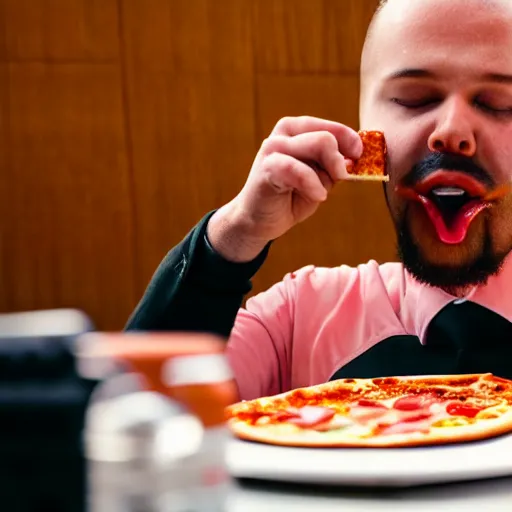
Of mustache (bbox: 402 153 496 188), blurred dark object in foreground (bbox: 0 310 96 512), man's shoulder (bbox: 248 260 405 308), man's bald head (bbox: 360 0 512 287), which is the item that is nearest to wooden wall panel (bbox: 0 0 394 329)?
man's shoulder (bbox: 248 260 405 308)

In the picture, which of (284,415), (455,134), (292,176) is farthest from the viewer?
(455,134)

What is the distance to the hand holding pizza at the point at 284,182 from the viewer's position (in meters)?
0.95

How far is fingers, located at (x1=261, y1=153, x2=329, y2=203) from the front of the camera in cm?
94

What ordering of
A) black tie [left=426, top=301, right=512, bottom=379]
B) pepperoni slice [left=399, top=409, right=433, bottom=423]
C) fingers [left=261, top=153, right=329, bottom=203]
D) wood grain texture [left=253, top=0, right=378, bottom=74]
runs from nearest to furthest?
pepperoni slice [left=399, top=409, right=433, bottom=423], fingers [left=261, top=153, right=329, bottom=203], black tie [left=426, top=301, right=512, bottom=379], wood grain texture [left=253, top=0, right=378, bottom=74]

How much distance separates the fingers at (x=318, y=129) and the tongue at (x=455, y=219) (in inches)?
7.0

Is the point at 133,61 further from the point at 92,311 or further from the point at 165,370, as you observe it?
the point at 165,370

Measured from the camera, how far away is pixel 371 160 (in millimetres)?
1129

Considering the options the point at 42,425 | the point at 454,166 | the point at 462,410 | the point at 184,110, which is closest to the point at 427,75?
the point at 454,166

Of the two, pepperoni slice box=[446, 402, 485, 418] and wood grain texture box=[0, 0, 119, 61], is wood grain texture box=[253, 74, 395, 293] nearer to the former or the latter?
wood grain texture box=[0, 0, 119, 61]

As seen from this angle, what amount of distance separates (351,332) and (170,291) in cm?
35

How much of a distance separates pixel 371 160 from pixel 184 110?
164 centimetres

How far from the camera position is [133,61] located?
2.61 meters

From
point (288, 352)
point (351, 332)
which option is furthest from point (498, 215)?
point (288, 352)

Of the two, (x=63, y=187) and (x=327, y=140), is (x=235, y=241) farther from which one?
(x=63, y=187)
